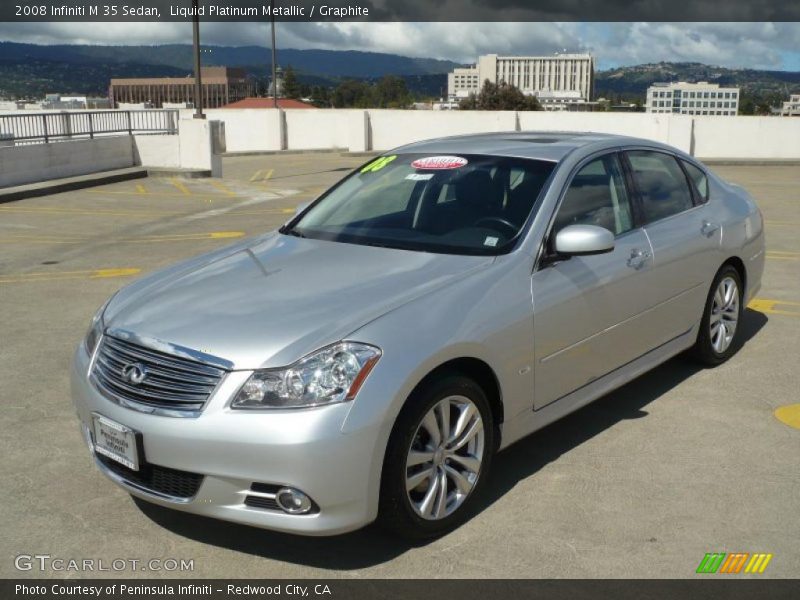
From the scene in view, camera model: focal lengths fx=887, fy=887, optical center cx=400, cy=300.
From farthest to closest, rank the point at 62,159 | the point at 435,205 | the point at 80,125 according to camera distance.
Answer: the point at 80,125, the point at 62,159, the point at 435,205

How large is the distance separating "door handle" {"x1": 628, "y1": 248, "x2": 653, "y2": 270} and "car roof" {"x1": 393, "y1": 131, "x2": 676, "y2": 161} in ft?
2.10

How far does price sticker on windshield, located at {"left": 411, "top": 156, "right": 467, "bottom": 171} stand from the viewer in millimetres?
5016

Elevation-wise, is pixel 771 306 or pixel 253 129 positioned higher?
pixel 253 129

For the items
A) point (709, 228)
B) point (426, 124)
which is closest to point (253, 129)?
point (426, 124)

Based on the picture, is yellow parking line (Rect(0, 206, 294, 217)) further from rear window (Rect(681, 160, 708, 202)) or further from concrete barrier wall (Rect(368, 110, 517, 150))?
concrete barrier wall (Rect(368, 110, 517, 150))

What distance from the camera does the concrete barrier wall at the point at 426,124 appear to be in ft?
101

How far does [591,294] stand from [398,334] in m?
1.40

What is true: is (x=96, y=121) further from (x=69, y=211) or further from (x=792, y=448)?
(x=792, y=448)

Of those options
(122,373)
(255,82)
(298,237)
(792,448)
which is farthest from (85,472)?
(255,82)

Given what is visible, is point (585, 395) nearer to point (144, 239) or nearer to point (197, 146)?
point (144, 239)

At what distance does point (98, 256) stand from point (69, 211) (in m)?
4.97

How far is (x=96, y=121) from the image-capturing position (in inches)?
862

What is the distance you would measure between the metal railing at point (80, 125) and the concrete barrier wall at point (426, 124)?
1040cm

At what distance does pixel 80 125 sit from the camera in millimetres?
21609
